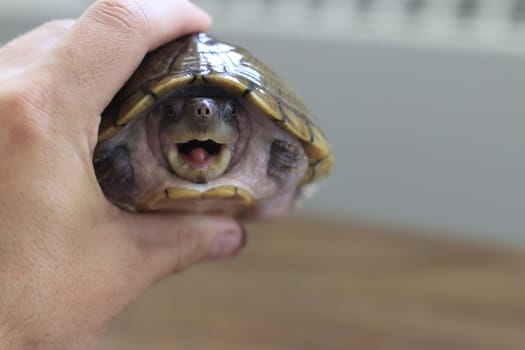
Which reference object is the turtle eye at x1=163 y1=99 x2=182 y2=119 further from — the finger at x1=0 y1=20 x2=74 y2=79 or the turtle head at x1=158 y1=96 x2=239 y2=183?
the finger at x1=0 y1=20 x2=74 y2=79

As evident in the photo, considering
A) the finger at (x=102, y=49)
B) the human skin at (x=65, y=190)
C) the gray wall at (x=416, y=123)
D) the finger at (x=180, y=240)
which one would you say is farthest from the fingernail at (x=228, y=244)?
the gray wall at (x=416, y=123)

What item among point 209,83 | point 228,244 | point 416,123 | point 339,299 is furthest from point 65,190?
point 416,123

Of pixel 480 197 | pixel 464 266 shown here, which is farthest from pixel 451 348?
pixel 480 197

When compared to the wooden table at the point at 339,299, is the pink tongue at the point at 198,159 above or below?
above

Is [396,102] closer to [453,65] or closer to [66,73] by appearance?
[453,65]

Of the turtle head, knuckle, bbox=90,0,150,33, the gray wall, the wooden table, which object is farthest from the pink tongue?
the gray wall

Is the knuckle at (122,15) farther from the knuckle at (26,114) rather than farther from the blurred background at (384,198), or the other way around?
the blurred background at (384,198)

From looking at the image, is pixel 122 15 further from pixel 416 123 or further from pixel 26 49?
pixel 416 123

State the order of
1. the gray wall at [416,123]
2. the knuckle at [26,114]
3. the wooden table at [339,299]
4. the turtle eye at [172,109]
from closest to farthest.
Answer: the knuckle at [26,114] → the turtle eye at [172,109] → the wooden table at [339,299] → the gray wall at [416,123]
